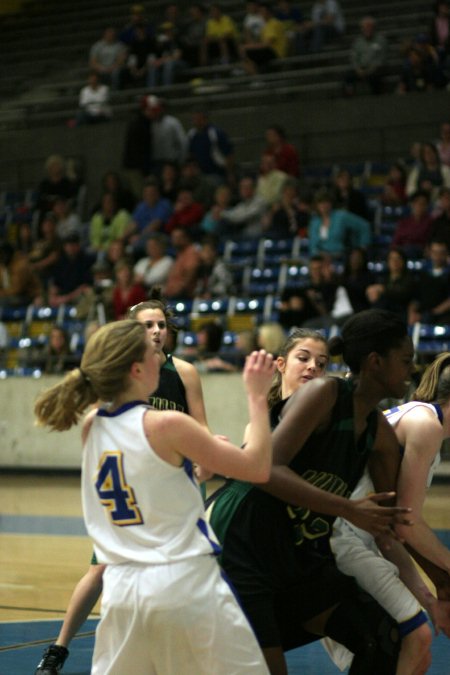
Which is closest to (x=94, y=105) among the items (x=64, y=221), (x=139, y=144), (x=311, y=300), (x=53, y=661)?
(x=139, y=144)

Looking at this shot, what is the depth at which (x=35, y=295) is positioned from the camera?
1622cm

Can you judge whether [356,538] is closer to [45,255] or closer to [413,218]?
[413,218]

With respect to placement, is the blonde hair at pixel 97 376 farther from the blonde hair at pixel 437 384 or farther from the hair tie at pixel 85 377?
the blonde hair at pixel 437 384

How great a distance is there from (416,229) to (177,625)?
10691 mm

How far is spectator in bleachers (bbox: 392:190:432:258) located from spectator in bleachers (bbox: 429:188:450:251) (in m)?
0.25

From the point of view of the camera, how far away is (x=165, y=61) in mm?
19297

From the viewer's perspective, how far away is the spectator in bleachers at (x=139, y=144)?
672 inches

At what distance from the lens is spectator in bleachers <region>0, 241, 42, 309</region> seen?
16078 mm

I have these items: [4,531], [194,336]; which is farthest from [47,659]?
[194,336]

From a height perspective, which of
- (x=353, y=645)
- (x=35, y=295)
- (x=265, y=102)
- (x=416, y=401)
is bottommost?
(x=35, y=295)

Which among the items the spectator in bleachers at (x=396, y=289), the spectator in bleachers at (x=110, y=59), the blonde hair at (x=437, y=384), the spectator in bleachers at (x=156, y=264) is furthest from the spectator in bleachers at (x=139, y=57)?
the blonde hair at (x=437, y=384)

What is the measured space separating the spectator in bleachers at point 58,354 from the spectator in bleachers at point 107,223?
2.46m

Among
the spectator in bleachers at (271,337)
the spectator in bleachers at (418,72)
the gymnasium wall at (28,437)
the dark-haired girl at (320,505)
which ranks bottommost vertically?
the gymnasium wall at (28,437)

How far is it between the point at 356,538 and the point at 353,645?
39cm
